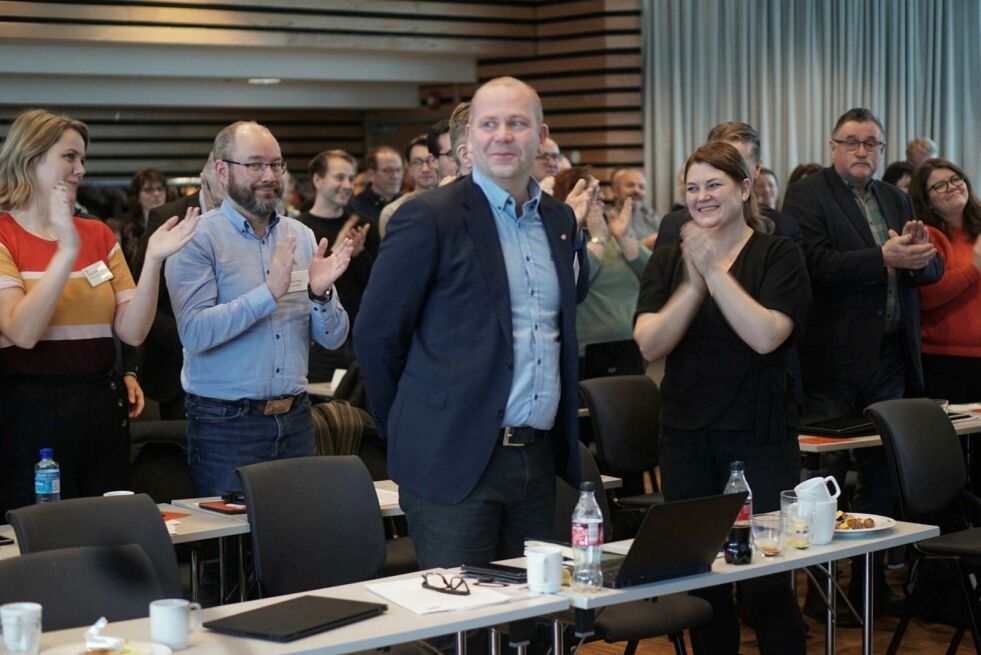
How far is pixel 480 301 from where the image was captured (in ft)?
10.8

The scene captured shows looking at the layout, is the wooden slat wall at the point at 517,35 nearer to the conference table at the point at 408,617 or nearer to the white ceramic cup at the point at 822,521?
the white ceramic cup at the point at 822,521

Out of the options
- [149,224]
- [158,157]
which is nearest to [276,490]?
[149,224]

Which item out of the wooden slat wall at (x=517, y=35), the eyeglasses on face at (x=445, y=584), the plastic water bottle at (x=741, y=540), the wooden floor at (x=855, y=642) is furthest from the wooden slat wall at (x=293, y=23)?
the plastic water bottle at (x=741, y=540)

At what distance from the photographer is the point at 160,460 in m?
4.99

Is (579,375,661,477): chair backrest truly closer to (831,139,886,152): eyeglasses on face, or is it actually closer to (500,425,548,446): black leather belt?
(831,139,886,152): eyeglasses on face

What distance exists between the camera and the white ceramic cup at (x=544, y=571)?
10.1 ft

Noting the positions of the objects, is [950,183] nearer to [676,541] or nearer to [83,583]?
[676,541]

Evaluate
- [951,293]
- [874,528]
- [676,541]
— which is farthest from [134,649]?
[951,293]

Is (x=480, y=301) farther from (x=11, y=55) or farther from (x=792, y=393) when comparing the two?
(x=11, y=55)

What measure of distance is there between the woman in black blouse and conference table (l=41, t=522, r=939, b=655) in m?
0.60

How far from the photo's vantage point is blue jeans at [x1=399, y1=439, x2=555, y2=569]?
10.9ft

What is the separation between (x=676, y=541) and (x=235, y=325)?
5.40 ft

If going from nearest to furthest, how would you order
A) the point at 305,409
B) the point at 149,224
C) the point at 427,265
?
the point at 427,265, the point at 305,409, the point at 149,224

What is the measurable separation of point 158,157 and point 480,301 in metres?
10.9
